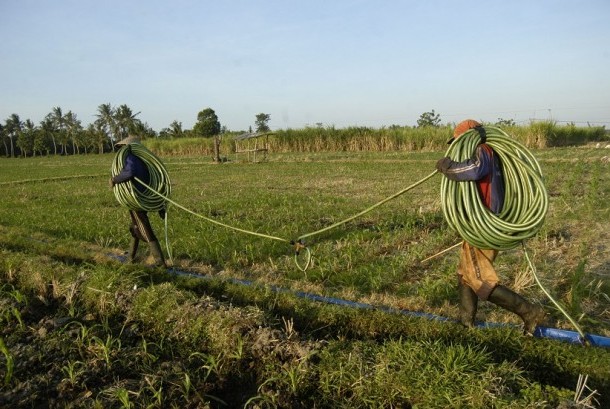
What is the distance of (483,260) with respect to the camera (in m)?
3.62

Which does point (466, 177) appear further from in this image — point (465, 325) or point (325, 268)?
point (325, 268)

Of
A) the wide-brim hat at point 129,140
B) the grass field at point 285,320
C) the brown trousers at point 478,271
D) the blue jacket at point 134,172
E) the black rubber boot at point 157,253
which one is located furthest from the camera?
the wide-brim hat at point 129,140

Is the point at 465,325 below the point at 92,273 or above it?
below

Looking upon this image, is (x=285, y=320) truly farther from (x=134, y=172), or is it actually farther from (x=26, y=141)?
(x=26, y=141)

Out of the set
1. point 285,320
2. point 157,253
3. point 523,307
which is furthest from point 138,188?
point 523,307

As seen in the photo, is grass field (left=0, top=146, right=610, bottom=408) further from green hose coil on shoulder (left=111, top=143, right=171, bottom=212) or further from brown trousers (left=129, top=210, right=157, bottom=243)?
green hose coil on shoulder (left=111, top=143, right=171, bottom=212)

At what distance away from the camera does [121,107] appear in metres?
67.5

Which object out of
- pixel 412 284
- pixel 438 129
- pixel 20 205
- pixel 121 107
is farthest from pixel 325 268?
pixel 121 107

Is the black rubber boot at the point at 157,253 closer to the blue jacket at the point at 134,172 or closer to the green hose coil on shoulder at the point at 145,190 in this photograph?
the green hose coil on shoulder at the point at 145,190

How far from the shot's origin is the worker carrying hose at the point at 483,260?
3.42m

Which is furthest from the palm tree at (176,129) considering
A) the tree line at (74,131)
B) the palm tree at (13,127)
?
the palm tree at (13,127)

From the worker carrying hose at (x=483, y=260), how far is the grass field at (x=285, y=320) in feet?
0.64

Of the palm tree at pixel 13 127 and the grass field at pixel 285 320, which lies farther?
the palm tree at pixel 13 127

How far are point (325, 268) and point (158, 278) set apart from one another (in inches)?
72.6
